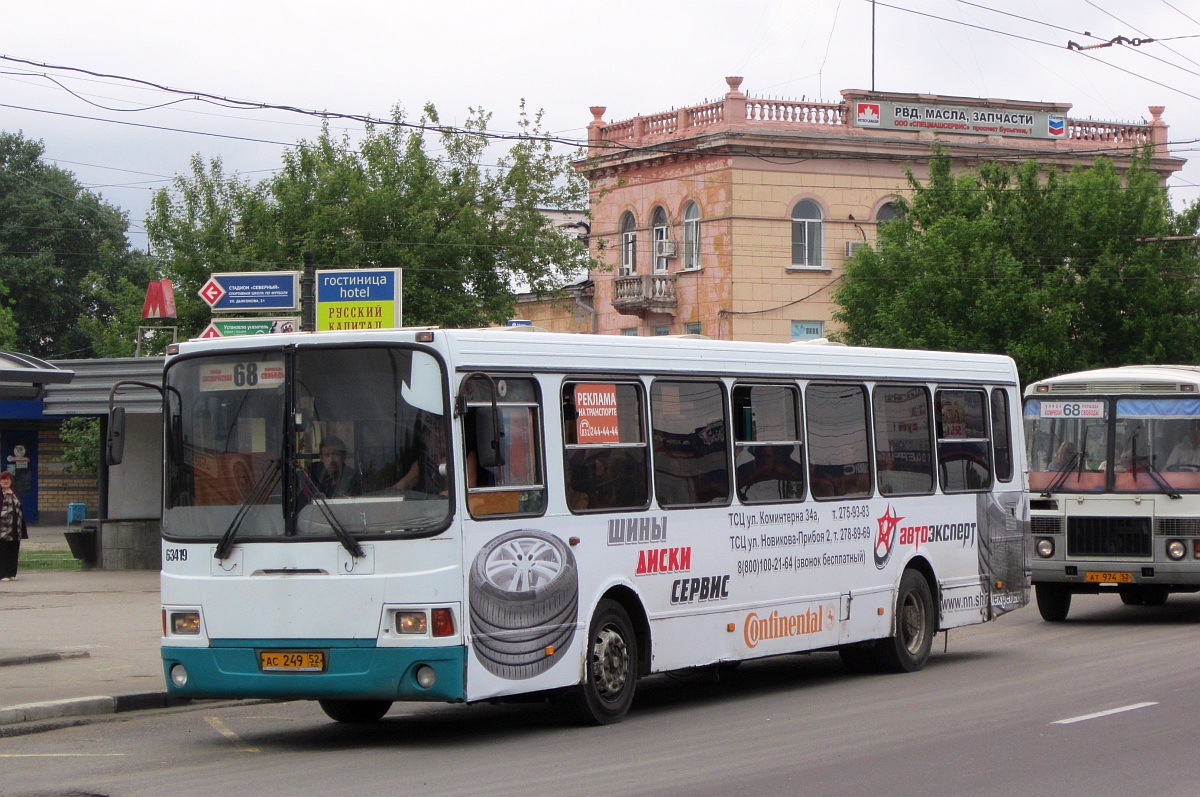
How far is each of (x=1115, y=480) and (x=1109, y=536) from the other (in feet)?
2.08

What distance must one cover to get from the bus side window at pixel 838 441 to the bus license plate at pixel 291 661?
4815 millimetres

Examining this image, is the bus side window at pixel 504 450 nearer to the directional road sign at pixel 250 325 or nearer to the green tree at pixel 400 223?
the directional road sign at pixel 250 325

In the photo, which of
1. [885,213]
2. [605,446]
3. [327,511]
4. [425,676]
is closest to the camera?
[425,676]

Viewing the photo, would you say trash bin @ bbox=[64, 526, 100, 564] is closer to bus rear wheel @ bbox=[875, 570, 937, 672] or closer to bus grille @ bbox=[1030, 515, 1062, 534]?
bus grille @ bbox=[1030, 515, 1062, 534]

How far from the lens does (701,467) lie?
12469 mm

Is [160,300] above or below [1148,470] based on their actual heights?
above

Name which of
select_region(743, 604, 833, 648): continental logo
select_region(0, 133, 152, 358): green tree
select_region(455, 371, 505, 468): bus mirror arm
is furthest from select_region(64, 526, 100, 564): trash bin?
select_region(0, 133, 152, 358): green tree

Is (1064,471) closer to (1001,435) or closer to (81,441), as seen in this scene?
(1001,435)

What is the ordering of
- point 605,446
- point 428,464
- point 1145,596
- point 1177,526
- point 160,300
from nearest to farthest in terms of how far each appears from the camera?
point 428,464 < point 605,446 < point 1177,526 < point 1145,596 < point 160,300

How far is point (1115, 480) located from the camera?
62.5ft

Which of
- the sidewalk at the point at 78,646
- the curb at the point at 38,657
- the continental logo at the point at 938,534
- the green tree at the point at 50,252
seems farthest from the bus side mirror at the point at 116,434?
the green tree at the point at 50,252

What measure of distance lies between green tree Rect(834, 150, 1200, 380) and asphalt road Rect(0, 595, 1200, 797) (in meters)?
24.2

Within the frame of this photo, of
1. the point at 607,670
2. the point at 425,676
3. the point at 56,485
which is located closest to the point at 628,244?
the point at 56,485

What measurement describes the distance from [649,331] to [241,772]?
38.1 meters
